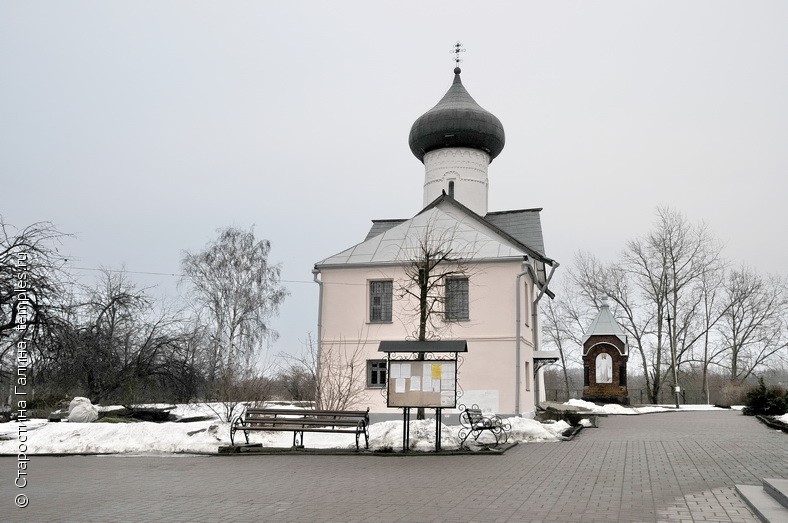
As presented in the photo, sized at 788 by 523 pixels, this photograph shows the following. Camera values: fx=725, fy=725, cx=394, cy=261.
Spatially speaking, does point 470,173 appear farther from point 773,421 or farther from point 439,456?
point 439,456

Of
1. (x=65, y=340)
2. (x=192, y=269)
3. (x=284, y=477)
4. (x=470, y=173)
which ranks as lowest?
(x=284, y=477)

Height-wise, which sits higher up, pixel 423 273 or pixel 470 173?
pixel 470 173

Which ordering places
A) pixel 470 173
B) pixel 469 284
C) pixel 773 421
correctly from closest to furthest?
pixel 773 421, pixel 469 284, pixel 470 173

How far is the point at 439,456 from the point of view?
13.2 metres

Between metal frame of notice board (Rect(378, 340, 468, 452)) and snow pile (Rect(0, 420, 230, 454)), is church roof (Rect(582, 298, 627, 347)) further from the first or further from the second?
snow pile (Rect(0, 420, 230, 454))

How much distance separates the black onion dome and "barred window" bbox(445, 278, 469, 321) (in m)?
10.2

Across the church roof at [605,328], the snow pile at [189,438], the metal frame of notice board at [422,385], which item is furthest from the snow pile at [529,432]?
the church roof at [605,328]

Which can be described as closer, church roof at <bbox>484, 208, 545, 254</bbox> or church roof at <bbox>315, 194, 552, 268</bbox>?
church roof at <bbox>315, 194, 552, 268</bbox>

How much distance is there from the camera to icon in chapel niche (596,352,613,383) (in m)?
38.8

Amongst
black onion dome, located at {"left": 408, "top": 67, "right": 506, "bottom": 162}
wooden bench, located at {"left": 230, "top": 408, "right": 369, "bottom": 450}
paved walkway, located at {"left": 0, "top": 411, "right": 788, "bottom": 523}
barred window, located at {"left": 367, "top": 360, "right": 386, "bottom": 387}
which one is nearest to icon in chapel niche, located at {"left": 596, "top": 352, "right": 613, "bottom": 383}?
black onion dome, located at {"left": 408, "top": 67, "right": 506, "bottom": 162}

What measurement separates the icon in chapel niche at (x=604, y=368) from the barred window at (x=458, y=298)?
18.6m

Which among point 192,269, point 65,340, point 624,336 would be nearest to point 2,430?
point 65,340

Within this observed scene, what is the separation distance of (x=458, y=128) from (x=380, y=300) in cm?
1062

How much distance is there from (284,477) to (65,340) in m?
7.97
